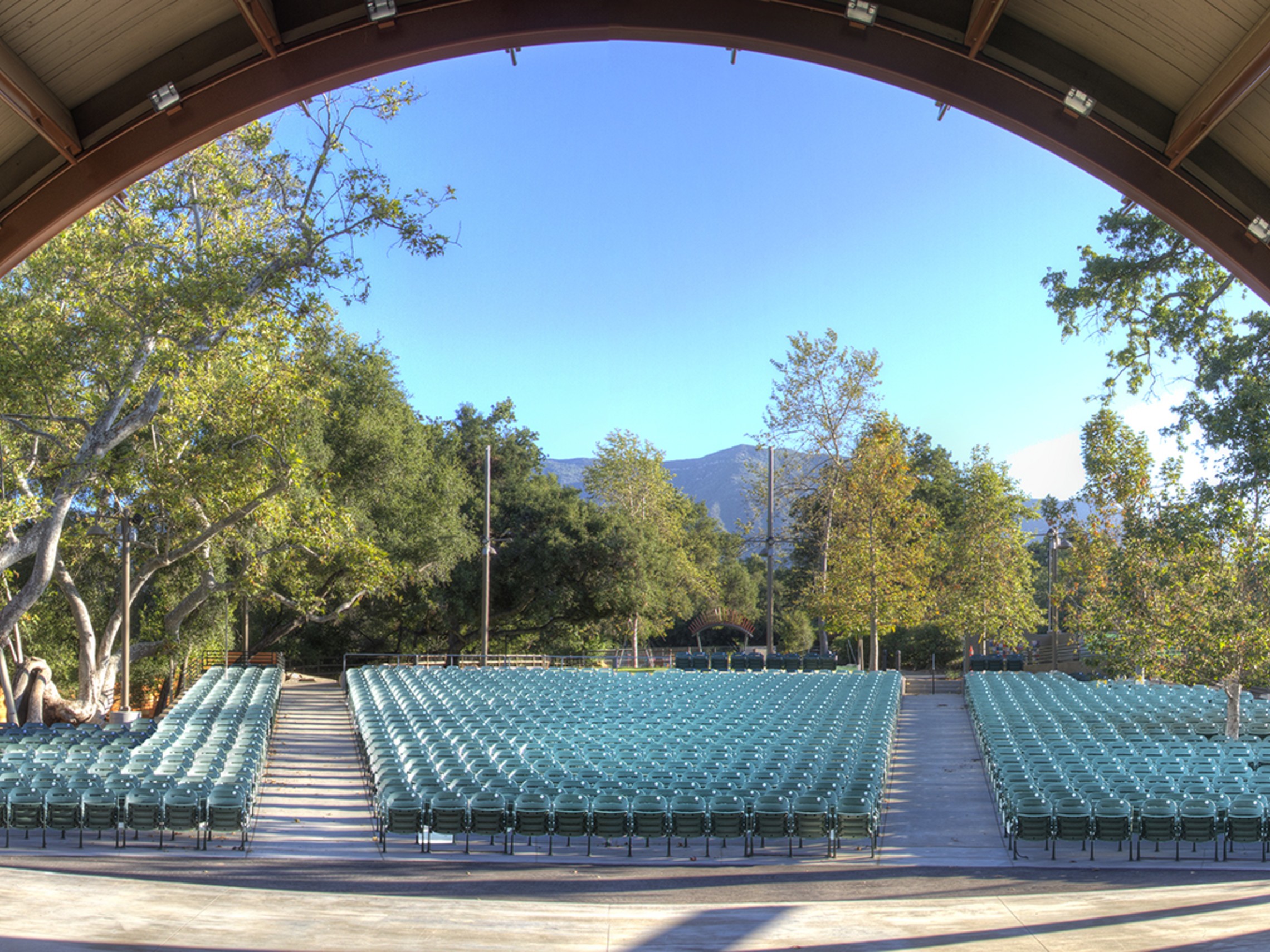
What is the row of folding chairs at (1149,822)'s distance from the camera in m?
12.2

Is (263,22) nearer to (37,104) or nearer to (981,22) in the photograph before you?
(37,104)

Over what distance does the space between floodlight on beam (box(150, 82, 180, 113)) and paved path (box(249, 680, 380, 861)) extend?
9.19m

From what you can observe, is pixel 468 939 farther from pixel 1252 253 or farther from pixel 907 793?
pixel 907 793

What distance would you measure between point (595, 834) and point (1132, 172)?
31.5 ft

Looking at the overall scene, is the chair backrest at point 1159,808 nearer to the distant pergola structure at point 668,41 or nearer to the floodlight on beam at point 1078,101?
the distant pergola structure at point 668,41

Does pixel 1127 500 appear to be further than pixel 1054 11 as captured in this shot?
Yes

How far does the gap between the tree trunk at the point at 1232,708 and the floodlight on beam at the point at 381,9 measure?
1943 cm

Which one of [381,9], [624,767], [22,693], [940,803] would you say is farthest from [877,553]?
[381,9]

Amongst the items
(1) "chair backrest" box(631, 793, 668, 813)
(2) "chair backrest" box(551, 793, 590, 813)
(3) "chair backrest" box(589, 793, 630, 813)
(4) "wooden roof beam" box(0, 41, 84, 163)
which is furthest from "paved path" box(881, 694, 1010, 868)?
(4) "wooden roof beam" box(0, 41, 84, 163)

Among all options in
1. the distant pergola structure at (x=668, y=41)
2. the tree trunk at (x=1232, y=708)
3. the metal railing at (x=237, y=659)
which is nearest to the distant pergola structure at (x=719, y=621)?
the metal railing at (x=237, y=659)

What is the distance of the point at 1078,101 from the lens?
241 inches

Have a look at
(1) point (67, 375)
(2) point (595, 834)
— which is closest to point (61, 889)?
(2) point (595, 834)

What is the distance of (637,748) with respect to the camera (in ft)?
54.0

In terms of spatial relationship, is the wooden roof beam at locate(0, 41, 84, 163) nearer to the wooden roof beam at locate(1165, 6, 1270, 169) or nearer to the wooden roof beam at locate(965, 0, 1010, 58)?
the wooden roof beam at locate(965, 0, 1010, 58)
